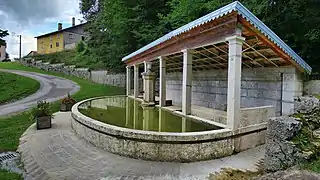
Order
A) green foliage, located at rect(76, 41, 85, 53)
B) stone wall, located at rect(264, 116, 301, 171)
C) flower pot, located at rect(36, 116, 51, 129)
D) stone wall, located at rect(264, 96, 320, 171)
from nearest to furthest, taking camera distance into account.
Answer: stone wall, located at rect(264, 96, 320, 171) < stone wall, located at rect(264, 116, 301, 171) < flower pot, located at rect(36, 116, 51, 129) < green foliage, located at rect(76, 41, 85, 53)

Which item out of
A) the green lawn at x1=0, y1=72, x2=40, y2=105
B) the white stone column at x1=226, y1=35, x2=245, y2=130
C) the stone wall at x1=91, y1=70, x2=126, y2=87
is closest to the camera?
the white stone column at x1=226, y1=35, x2=245, y2=130

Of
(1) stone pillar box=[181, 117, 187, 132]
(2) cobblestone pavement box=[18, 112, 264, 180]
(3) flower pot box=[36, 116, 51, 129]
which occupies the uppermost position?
(1) stone pillar box=[181, 117, 187, 132]

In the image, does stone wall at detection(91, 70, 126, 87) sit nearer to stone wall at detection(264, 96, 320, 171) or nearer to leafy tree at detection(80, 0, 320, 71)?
leafy tree at detection(80, 0, 320, 71)

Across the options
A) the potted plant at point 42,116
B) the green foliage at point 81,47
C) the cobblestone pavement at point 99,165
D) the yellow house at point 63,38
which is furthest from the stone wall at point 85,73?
the cobblestone pavement at point 99,165

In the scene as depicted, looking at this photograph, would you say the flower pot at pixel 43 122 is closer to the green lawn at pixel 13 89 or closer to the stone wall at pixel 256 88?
the stone wall at pixel 256 88

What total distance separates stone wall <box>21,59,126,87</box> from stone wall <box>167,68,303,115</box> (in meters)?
12.4

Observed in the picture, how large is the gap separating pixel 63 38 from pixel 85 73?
21093 millimetres

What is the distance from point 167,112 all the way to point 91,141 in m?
3.42

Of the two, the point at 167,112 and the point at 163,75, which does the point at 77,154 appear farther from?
the point at 163,75

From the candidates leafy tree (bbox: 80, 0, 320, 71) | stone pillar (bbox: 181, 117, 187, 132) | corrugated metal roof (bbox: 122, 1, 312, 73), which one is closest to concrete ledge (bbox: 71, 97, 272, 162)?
stone pillar (bbox: 181, 117, 187, 132)

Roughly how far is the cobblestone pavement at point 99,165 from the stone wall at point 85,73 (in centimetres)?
1698

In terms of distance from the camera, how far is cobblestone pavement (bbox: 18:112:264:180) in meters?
4.45

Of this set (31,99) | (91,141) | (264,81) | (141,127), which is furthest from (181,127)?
A: (31,99)

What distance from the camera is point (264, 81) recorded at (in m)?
8.30
